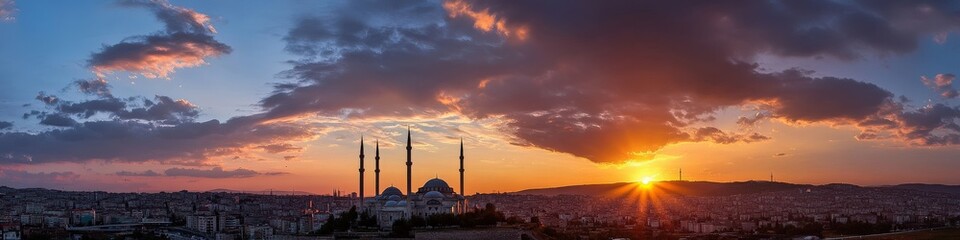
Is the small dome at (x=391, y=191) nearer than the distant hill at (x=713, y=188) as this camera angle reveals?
Yes

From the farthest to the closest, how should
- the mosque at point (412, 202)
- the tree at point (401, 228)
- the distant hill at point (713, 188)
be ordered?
the distant hill at point (713, 188) < the mosque at point (412, 202) < the tree at point (401, 228)

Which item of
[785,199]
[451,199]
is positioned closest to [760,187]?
[785,199]

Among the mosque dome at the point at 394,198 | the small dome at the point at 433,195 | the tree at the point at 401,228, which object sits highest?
the small dome at the point at 433,195

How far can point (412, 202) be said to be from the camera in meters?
35.8

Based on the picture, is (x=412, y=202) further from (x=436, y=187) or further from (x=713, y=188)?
(x=713, y=188)

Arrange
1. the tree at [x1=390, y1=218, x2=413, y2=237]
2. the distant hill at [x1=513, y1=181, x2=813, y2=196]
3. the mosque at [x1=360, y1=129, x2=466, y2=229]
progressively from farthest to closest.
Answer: the distant hill at [x1=513, y1=181, x2=813, y2=196], the mosque at [x1=360, y1=129, x2=466, y2=229], the tree at [x1=390, y1=218, x2=413, y2=237]

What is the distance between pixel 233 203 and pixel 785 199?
234ft

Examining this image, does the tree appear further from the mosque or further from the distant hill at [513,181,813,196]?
the distant hill at [513,181,813,196]

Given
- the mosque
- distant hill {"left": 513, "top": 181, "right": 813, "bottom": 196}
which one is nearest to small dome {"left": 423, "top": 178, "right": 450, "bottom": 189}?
the mosque

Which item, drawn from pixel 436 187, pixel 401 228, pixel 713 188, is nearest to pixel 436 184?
pixel 436 187

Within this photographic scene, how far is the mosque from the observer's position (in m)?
35.3

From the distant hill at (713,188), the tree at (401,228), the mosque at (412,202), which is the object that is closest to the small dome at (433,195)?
the mosque at (412,202)

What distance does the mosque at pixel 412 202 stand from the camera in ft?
116

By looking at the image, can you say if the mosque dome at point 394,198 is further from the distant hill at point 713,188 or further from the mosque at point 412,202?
the distant hill at point 713,188
